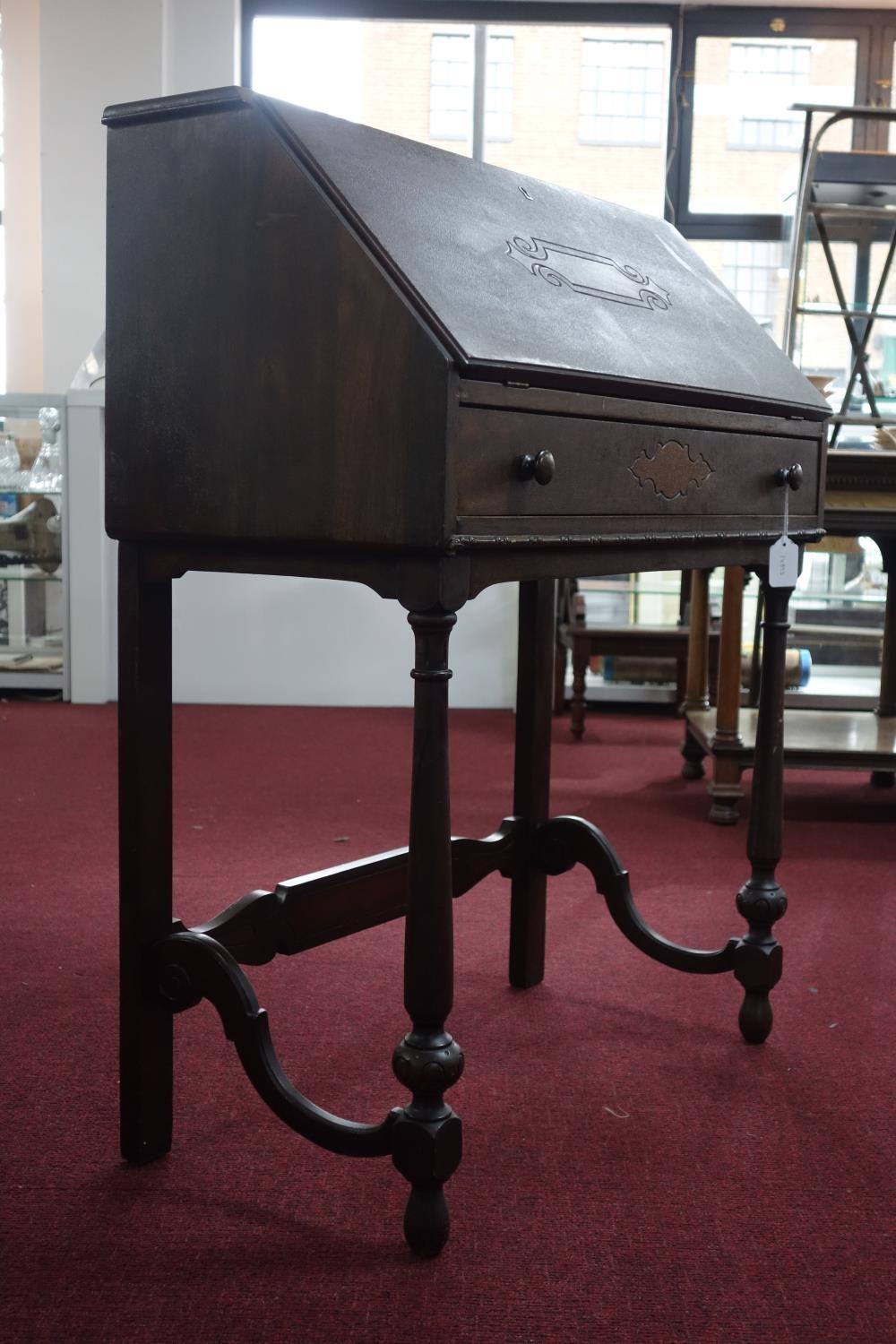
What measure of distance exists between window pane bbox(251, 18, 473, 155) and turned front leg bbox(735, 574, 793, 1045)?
429cm

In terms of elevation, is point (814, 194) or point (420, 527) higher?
point (814, 194)

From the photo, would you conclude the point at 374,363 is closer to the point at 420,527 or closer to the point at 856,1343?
the point at 420,527

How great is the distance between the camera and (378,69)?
565 centimetres

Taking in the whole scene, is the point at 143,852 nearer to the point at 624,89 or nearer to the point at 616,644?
the point at 616,644

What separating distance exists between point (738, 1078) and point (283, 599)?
388 cm

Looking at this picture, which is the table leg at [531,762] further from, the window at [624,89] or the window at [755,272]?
the window at [624,89]

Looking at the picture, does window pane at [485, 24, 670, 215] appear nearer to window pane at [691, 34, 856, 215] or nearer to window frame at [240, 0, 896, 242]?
window frame at [240, 0, 896, 242]

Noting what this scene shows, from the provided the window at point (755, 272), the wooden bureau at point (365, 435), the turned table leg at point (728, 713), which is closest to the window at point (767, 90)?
the window at point (755, 272)

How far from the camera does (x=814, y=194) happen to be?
5141mm

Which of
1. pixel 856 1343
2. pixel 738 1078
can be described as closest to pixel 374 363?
pixel 856 1343

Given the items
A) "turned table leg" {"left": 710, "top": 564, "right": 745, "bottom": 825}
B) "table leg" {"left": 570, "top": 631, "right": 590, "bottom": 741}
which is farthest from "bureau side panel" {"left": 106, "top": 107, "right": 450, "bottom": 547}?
"table leg" {"left": 570, "top": 631, "right": 590, "bottom": 741}

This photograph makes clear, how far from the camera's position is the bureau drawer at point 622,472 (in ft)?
4.02

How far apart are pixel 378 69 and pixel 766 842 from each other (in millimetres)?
4751

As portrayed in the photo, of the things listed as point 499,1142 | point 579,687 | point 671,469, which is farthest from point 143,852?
point 579,687
